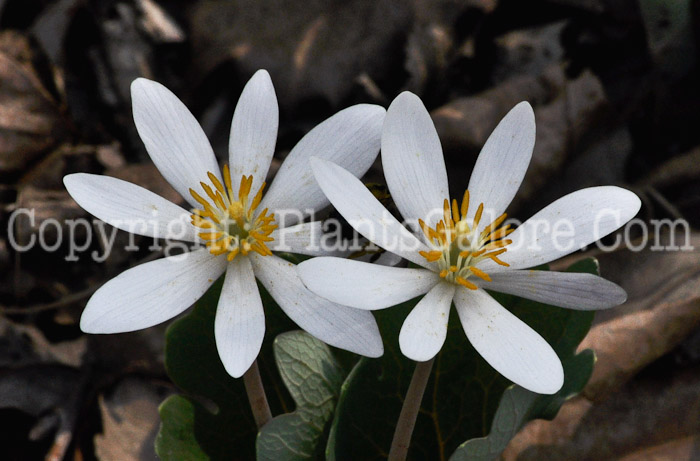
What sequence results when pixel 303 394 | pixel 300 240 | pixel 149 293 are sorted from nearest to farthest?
pixel 149 293 < pixel 300 240 < pixel 303 394

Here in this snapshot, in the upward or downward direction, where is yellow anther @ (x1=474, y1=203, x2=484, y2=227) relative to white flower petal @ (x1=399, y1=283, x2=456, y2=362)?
upward

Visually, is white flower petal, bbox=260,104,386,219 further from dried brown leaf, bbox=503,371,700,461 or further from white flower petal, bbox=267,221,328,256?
dried brown leaf, bbox=503,371,700,461

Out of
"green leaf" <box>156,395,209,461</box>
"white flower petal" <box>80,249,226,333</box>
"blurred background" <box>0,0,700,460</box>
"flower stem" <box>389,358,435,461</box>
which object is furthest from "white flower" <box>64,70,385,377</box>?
"blurred background" <box>0,0,700,460</box>

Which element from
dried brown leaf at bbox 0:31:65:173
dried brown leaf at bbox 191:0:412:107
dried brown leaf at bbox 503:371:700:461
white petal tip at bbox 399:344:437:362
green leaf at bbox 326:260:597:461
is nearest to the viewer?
white petal tip at bbox 399:344:437:362

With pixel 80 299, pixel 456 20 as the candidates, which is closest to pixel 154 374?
pixel 80 299

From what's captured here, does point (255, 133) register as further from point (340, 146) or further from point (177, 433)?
point (177, 433)

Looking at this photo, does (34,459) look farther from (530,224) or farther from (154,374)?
(530,224)

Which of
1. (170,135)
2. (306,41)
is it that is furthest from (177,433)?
(306,41)

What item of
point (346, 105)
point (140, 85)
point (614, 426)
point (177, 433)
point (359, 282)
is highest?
point (346, 105)
